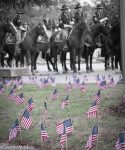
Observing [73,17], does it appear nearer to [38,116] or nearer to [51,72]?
[51,72]

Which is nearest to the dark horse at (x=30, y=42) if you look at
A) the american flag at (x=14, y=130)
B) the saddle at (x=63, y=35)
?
the saddle at (x=63, y=35)

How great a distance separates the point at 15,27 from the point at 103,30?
2.06 ft

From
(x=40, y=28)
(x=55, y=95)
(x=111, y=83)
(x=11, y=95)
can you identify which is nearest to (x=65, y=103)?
(x=55, y=95)

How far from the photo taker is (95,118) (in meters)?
3.67

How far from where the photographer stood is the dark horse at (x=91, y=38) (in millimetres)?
3838

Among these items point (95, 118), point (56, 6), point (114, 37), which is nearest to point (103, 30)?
point (114, 37)

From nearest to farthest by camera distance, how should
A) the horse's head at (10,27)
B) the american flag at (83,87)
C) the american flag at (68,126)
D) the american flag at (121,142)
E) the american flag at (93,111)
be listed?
1. the american flag at (121,142)
2. the american flag at (68,126)
3. the american flag at (93,111)
4. the american flag at (83,87)
5. the horse's head at (10,27)

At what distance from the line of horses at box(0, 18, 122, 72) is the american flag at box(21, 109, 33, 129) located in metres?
0.40

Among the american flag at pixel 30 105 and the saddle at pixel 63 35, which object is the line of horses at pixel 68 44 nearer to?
the saddle at pixel 63 35

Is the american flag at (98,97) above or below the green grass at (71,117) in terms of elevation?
above

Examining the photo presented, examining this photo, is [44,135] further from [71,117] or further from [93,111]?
[93,111]

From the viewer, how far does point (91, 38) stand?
13.0ft

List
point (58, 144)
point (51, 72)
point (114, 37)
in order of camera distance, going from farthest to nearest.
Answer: point (51, 72) → point (114, 37) → point (58, 144)

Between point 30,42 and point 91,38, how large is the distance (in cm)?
46
